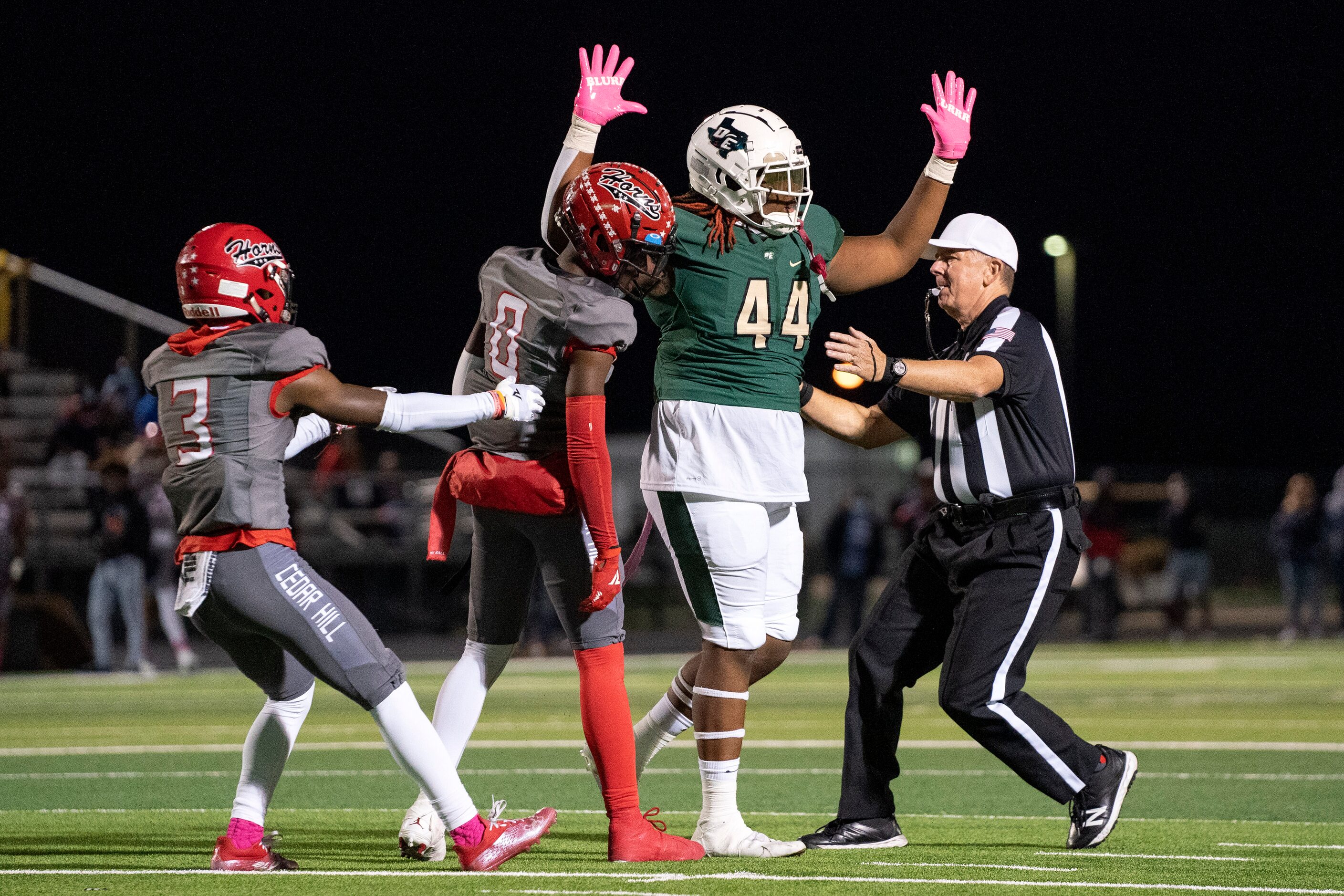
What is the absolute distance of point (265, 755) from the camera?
5.45m

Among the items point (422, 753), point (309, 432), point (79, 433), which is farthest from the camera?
point (79, 433)

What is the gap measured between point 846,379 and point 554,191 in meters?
1.18

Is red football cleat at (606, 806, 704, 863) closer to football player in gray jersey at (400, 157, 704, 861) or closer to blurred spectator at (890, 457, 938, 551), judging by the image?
football player in gray jersey at (400, 157, 704, 861)

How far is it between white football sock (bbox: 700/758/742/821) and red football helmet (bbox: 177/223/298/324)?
2015 mm

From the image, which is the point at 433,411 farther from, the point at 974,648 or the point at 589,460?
the point at 974,648

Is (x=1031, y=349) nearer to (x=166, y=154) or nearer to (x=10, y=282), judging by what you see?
(x=10, y=282)

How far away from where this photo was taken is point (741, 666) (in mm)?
5543

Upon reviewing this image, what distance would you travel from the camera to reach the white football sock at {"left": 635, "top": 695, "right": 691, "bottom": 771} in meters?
6.06

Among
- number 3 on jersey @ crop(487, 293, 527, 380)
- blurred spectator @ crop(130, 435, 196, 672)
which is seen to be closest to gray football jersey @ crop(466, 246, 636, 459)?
number 3 on jersey @ crop(487, 293, 527, 380)

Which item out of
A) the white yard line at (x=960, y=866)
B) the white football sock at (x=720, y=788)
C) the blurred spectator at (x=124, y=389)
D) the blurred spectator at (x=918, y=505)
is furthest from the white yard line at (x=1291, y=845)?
the blurred spectator at (x=124, y=389)

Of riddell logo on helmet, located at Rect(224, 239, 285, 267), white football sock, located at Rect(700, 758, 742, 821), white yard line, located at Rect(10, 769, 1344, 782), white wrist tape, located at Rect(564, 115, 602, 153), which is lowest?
white yard line, located at Rect(10, 769, 1344, 782)

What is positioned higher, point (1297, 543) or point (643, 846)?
point (643, 846)

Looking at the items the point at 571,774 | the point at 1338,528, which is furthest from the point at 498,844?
the point at 1338,528

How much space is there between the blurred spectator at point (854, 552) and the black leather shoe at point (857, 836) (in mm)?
13704
